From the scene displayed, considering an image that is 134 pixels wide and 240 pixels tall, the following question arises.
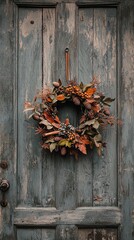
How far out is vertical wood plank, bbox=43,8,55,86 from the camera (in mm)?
2949

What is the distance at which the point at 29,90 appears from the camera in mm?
2957

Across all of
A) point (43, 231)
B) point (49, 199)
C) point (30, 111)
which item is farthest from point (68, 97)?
point (43, 231)

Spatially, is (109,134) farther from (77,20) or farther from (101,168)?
(77,20)

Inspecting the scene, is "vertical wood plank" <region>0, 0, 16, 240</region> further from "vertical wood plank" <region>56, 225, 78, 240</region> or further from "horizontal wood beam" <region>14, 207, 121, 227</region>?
"vertical wood plank" <region>56, 225, 78, 240</region>

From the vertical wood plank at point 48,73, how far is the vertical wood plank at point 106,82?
28 centimetres

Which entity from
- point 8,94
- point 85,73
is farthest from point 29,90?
point 85,73

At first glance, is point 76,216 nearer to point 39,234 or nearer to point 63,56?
point 39,234

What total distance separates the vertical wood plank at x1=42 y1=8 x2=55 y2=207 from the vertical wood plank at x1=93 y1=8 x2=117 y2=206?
0.28m

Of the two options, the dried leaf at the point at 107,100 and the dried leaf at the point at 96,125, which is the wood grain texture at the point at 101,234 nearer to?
the dried leaf at the point at 96,125

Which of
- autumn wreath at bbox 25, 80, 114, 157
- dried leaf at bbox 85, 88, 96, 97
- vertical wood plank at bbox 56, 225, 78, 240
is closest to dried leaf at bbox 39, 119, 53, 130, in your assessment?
autumn wreath at bbox 25, 80, 114, 157

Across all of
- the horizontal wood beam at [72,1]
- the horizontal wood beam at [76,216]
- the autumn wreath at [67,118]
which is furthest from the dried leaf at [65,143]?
the horizontal wood beam at [72,1]

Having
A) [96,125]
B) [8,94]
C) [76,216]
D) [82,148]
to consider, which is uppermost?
[8,94]

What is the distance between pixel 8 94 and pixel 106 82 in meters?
0.66

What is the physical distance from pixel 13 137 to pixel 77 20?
0.90 m
